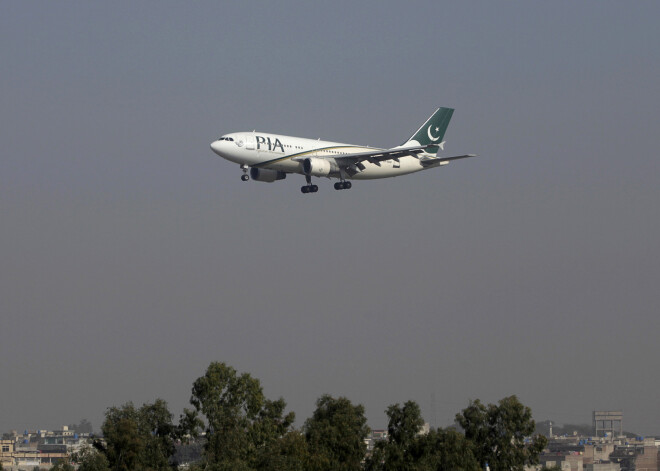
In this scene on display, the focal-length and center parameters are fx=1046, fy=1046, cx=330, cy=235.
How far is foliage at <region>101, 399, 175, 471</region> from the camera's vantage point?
84375 mm

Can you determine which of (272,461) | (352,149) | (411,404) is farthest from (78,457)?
(352,149)

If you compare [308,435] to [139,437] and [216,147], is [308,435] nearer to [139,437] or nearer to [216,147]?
[139,437]

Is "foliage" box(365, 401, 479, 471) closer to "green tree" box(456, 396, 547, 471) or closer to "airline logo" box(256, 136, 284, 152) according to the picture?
"green tree" box(456, 396, 547, 471)

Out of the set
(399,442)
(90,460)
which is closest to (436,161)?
(399,442)

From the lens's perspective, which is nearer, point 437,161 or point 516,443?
point 516,443

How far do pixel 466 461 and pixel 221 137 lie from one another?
3704 centimetres

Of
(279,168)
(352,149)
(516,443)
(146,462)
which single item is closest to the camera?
(146,462)

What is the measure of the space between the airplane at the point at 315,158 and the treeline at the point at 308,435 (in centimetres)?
2033

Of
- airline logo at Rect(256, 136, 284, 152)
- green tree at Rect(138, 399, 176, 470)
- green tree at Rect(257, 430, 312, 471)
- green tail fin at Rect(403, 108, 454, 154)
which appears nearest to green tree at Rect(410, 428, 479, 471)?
green tree at Rect(257, 430, 312, 471)

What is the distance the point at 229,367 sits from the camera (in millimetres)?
Result: 89625

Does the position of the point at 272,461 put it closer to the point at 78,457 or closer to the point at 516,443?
the point at 78,457

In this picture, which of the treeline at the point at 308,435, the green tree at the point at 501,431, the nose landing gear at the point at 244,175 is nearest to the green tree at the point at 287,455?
the treeline at the point at 308,435

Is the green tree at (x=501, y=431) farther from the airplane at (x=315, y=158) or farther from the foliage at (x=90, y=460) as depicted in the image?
the foliage at (x=90, y=460)

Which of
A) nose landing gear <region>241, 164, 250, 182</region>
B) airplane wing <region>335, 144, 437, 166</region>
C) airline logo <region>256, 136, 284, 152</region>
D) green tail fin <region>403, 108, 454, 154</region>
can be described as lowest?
nose landing gear <region>241, 164, 250, 182</region>
